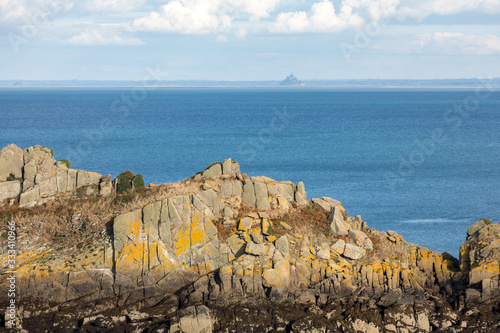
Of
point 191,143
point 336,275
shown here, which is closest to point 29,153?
point 336,275

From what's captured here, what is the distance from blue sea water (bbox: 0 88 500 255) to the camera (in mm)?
68188

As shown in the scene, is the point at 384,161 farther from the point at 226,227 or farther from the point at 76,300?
the point at 76,300

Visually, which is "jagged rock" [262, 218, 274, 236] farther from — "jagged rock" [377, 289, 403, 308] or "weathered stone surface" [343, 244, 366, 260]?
"jagged rock" [377, 289, 403, 308]

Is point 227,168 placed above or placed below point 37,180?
above

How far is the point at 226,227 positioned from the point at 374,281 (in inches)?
389

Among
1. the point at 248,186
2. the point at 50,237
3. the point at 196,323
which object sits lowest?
the point at 196,323

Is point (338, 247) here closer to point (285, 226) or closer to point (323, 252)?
point (323, 252)

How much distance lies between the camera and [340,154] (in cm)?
10488

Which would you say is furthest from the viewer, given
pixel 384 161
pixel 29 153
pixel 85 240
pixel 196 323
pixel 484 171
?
pixel 384 161

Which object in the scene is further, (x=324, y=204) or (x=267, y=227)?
(x=324, y=204)

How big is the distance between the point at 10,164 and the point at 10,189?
204 centimetres

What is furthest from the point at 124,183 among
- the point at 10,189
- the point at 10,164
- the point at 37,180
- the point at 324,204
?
the point at 324,204

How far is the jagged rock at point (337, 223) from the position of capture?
132ft

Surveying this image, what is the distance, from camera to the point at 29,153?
45.3 metres
